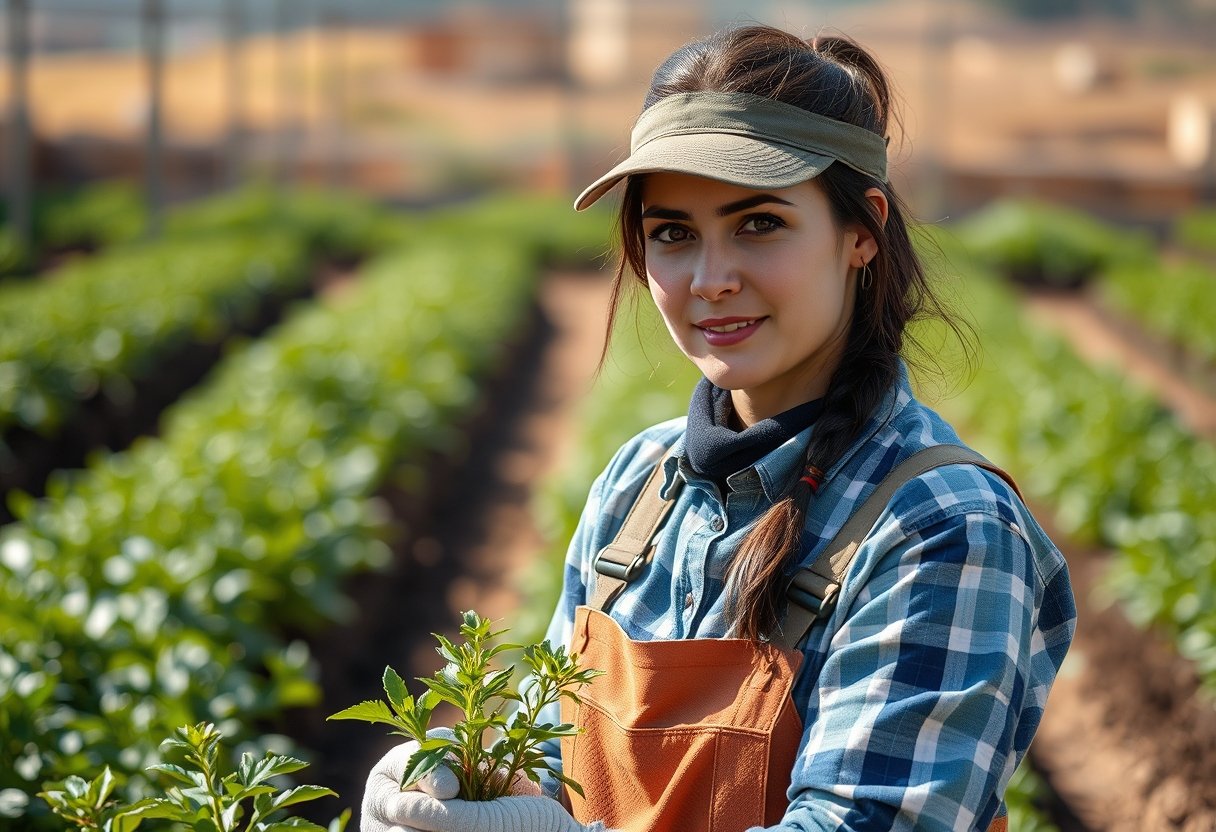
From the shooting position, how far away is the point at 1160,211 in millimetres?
24562

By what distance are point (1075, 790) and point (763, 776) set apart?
3303 mm

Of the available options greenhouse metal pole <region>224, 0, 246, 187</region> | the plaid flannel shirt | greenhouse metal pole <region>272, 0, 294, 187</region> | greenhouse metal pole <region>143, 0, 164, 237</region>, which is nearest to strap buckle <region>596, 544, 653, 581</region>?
the plaid flannel shirt

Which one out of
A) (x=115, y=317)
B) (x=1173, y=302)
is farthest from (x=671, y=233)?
(x=1173, y=302)

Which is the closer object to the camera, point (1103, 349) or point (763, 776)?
point (763, 776)

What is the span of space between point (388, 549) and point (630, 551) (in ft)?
13.7

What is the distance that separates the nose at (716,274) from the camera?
1777 millimetres

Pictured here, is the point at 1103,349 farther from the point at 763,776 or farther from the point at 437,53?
the point at 437,53

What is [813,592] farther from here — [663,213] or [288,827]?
[288,827]

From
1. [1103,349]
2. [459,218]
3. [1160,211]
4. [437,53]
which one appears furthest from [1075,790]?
[437,53]

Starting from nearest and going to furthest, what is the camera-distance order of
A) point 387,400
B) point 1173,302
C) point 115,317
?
point 387,400 → point 115,317 → point 1173,302

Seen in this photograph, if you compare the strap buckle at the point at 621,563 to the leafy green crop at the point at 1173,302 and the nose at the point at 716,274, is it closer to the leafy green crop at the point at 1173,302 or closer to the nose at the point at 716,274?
the nose at the point at 716,274

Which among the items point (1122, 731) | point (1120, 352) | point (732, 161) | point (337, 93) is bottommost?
point (1120, 352)

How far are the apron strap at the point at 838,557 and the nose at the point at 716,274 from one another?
33cm

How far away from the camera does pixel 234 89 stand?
21906 mm
